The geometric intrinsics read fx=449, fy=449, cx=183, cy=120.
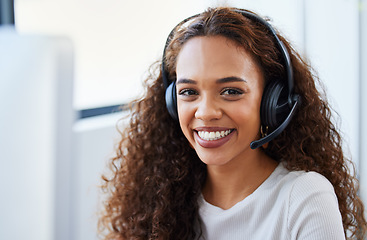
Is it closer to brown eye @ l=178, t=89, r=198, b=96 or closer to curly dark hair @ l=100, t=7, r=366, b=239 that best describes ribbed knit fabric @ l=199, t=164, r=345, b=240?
curly dark hair @ l=100, t=7, r=366, b=239

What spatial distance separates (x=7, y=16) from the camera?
6.71 feet

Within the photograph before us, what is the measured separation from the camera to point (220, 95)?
1.12 meters

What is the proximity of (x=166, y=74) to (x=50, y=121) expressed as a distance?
39 centimetres

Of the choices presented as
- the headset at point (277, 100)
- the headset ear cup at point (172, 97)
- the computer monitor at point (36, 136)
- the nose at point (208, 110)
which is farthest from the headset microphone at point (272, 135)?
the computer monitor at point (36, 136)

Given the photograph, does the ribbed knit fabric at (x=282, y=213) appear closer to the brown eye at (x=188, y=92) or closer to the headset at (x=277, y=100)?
the headset at (x=277, y=100)

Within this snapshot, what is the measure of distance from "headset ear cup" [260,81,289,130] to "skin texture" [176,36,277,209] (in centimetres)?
2

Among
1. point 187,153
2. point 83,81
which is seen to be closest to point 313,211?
point 187,153

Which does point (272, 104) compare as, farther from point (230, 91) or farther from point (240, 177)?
point (240, 177)

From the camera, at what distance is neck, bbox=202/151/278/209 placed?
4.05 ft

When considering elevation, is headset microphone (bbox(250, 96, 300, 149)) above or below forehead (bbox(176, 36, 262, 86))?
below

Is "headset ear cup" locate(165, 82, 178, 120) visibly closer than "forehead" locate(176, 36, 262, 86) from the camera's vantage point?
No

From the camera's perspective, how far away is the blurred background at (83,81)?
105 cm

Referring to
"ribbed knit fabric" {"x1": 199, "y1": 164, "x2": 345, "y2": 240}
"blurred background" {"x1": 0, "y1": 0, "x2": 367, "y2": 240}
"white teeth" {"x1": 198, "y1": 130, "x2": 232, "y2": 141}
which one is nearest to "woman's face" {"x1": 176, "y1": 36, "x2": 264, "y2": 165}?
"white teeth" {"x1": 198, "y1": 130, "x2": 232, "y2": 141}

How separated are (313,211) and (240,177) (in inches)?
9.5
